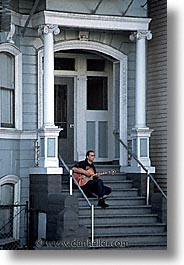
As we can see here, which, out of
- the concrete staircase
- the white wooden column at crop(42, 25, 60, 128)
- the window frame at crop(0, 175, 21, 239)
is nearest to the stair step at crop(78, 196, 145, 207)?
the concrete staircase

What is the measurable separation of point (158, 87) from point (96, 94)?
1162 millimetres

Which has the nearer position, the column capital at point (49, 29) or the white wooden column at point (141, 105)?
the column capital at point (49, 29)

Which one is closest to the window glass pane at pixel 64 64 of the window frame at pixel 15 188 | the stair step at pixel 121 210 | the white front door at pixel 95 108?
the white front door at pixel 95 108

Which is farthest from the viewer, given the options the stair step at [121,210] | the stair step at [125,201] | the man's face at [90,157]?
the stair step at [125,201]

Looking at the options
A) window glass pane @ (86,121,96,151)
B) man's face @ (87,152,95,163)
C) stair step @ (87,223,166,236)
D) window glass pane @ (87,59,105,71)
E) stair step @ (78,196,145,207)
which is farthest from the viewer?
window glass pane @ (87,59,105,71)

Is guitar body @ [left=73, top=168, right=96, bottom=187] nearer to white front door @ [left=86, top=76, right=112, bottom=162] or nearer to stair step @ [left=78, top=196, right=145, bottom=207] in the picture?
stair step @ [left=78, top=196, right=145, bottom=207]

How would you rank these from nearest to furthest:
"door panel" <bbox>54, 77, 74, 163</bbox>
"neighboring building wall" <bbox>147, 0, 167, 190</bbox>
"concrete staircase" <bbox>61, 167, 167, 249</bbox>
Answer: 1. "concrete staircase" <bbox>61, 167, 167, 249</bbox>
2. "neighboring building wall" <bbox>147, 0, 167, 190</bbox>
3. "door panel" <bbox>54, 77, 74, 163</bbox>

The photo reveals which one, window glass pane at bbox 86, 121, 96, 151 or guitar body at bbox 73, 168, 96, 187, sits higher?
window glass pane at bbox 86, 121, 96, 151

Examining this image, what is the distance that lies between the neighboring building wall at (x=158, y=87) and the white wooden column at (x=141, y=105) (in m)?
0.12

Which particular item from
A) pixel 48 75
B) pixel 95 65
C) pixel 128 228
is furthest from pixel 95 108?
pixel 128 228

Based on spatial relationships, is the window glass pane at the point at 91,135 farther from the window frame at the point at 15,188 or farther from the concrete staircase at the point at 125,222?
the window frame at the point at 15,188

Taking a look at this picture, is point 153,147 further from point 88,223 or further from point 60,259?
point 60,259

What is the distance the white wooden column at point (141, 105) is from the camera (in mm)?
12375

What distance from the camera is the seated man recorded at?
38.5ft
